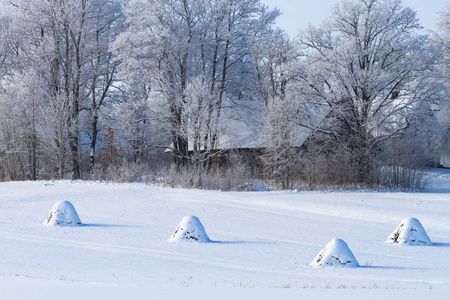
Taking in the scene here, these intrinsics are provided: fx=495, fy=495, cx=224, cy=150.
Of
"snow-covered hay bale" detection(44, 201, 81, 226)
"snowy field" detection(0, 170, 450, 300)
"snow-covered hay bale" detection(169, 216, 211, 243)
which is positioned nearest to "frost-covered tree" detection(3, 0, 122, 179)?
"snowy field" detection(0, 170, 450, 300)

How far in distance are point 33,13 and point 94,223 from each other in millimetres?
22585

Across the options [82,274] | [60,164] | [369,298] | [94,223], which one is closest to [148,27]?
[60,164]

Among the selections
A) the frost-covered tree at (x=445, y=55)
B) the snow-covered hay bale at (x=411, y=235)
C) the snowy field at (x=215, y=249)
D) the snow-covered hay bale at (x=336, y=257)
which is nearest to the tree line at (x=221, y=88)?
the frost-covered tree at (x=445, y=55)

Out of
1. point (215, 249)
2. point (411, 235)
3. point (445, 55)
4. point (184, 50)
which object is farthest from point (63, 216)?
point (445, 55)

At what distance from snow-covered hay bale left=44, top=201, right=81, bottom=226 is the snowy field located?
0.30 m

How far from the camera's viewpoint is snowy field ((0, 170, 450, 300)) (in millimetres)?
5898

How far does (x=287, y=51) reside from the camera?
31.4 m

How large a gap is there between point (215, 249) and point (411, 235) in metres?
4.84

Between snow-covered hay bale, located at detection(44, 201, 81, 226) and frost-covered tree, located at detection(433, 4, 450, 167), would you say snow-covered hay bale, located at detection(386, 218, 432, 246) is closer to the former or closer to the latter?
snow-covered hay bale, located at detection(44, 201, 81, 226)

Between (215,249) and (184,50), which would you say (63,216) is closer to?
(215,249)

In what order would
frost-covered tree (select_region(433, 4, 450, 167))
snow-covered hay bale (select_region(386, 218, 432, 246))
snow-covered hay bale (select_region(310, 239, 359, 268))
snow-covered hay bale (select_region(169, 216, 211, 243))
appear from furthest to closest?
1. frost-covered tree (select_region(433, 4, 450, 167))
2. snow-covered hay bale (select_region(386, 218, 432, 246))
3. snow-covered hay bale (select_region(169, 216, 211, 243))
4. snow-covered hay bale (select_region(310, 239, 359, 268))

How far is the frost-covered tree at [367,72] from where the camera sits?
2766 centimetres

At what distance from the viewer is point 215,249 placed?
10.0m

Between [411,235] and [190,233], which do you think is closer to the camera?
[190,233]
